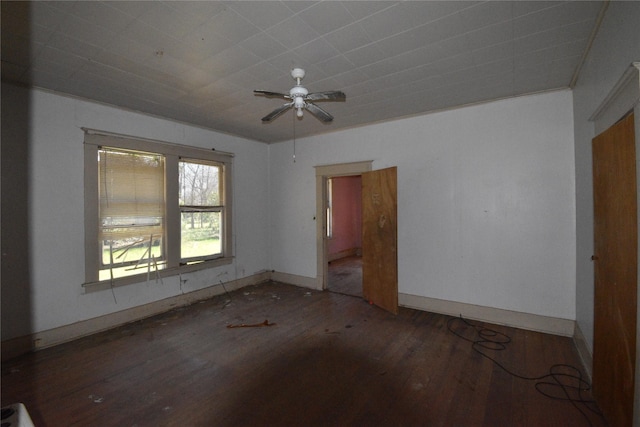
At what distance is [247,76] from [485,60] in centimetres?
240

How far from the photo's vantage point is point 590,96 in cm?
267

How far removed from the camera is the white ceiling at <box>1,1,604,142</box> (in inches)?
85.3

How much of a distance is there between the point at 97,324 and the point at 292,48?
157 inches

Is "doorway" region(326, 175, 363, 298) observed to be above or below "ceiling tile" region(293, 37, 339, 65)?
below

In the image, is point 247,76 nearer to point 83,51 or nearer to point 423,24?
point 83,51

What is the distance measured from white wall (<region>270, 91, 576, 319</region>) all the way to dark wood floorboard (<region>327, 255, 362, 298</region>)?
1187 mm

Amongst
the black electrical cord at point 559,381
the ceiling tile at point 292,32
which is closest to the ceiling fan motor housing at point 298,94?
the ceiling tile at point 292,32

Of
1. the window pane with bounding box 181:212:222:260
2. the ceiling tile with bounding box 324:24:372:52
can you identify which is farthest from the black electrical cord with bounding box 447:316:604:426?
the window pane with bounding box 181:212:222:260

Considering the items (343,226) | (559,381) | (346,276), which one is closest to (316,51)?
(559,381)

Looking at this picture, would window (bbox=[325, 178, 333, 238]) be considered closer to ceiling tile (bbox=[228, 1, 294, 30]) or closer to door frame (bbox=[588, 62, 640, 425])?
ceiling tile (bbox=[228, 1, 294, 30])

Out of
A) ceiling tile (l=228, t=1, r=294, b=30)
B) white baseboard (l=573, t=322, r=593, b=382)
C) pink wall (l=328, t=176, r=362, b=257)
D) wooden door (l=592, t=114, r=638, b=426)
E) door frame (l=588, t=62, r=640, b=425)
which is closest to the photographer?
door frame (l=588, t=62, r=640, b=425)

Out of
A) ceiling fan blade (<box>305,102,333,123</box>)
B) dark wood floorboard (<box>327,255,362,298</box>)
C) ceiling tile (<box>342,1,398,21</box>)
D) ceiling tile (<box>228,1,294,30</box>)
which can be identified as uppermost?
ceiling tile (<box>342,1,398,21</box>)

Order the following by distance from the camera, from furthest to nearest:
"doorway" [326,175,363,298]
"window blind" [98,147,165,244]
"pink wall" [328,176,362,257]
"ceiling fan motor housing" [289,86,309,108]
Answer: "pink wall" [328,176,362,257] < "doorway" [326,175,363,298] < "window blind" [98,147,165,244] < "ceiling fan motor housing" [289,86,309,108]

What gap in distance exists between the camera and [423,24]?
7.65 feet
